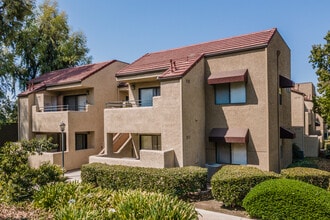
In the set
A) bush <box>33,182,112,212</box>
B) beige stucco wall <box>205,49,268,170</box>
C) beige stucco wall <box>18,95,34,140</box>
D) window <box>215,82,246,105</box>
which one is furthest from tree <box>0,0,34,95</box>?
window <box>215,82,246,105</box>

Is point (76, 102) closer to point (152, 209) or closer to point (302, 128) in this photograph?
point (152, 209)

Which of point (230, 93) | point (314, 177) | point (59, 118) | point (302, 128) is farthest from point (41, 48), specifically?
point (314, 177)

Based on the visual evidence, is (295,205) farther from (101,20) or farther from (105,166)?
(101,20)

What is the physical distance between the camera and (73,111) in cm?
2100

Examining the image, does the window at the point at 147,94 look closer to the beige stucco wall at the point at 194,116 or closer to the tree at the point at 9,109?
the beige stucco wall at the point at 194,116

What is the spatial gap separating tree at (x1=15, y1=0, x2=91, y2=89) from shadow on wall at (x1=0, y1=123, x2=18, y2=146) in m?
8.72

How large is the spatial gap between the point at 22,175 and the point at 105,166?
4503mm

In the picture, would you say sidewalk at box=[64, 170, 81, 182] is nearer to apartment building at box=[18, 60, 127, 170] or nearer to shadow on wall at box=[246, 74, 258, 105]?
apartment building at box=[18, 60, 127, 170]

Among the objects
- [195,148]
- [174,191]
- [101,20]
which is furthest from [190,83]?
[101,20]

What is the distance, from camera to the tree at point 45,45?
3312cm

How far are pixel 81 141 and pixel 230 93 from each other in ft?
46.0

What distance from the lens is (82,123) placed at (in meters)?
21.3

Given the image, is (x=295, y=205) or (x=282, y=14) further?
(x=282, y=14)

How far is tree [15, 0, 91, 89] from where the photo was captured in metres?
33.1
